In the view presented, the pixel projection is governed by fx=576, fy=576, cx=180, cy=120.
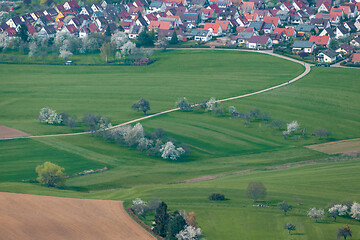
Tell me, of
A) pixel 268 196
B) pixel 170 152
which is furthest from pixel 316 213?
pixel 170 152

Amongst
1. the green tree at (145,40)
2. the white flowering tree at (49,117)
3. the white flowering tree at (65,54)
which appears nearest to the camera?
the white flowering tree at (49,117)

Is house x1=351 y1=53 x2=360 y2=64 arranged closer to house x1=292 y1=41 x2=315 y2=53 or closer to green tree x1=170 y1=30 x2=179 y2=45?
house x1=292 y1=41 x2=315 y2=53

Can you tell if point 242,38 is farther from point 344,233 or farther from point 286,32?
point 344,233

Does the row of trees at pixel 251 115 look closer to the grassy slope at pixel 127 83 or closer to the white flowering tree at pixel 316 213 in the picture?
the grassy slope at pixel 127 83

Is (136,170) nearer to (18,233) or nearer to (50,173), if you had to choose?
(50,173)

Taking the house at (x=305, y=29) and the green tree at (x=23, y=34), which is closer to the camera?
the green tree at (x=23, y=34)

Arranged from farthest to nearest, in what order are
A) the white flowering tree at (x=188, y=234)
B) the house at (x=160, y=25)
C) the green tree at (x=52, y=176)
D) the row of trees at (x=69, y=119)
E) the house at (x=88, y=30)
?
the house at (x=160, y=25) < the house at (x=88, y=30) < the row of trees at (x=69, y=119) < the green tree at (x=52, y=176) < the white flowering tree at (x=188, y=234)

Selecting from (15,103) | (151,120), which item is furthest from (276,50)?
(15,103)

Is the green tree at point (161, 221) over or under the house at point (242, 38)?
under

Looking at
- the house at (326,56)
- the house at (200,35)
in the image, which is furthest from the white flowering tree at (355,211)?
the house at (200,35)
